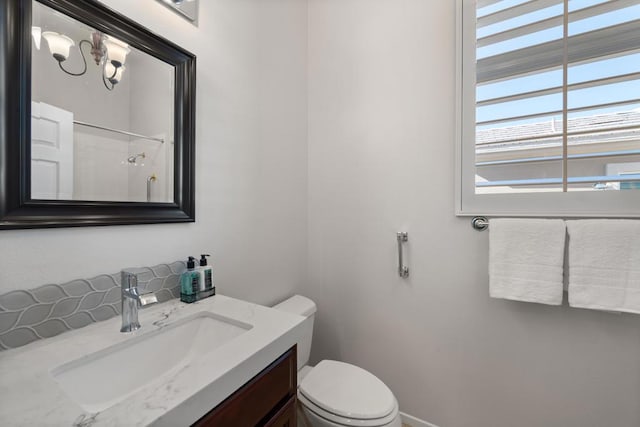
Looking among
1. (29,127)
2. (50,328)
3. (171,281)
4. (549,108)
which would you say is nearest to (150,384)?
(50,328)

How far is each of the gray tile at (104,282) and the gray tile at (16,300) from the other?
13cm

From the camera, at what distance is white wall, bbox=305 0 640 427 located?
45.9 inches

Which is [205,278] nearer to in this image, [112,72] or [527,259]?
[112,72]

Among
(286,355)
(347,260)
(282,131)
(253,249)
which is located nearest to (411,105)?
(282,131)

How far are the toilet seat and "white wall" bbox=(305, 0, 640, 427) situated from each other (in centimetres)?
40

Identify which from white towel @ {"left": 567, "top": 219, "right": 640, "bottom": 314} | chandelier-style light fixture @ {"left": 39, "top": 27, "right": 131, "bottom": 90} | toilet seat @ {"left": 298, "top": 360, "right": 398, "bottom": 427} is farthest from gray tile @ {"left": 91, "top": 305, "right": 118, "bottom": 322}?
white towel @ {"left": 567, "top": 219, "right": 640, "bottom": 314}

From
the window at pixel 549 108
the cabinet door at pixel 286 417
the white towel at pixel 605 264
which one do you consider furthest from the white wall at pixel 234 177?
the white towel at pixel 605 264

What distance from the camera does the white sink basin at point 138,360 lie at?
607 millimetres

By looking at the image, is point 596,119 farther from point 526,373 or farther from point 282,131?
point 282,131

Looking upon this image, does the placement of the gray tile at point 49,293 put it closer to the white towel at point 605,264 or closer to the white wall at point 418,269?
the white wall at point 418,269

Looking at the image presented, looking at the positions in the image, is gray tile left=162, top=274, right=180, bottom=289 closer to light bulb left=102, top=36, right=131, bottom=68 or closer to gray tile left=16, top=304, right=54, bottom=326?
gray tile left=16, top=304, right=54, bottom=326

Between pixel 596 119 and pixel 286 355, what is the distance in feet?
4.93

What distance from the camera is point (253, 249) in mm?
1371

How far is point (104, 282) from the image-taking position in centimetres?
82
